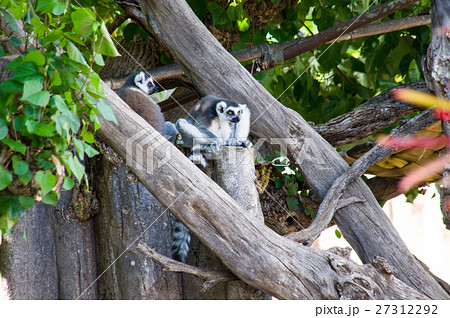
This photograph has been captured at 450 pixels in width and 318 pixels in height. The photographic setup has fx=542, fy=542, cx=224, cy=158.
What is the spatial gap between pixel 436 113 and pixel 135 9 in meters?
1.78

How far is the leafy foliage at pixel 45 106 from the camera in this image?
1.52m

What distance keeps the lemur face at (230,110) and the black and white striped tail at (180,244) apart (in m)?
0.65

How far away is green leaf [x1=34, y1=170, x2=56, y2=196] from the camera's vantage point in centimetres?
153

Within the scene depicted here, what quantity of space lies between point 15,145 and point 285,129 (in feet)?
5.50

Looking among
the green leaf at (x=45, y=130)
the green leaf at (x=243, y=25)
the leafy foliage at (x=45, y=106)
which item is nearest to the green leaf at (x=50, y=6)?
the leafy foliage at (x=45, y=106)

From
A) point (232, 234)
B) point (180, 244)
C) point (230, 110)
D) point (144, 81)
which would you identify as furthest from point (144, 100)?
point (232, 234)

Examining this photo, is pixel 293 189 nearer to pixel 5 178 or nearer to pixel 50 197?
pixel 50 197

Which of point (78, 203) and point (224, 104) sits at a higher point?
point (224, 104)

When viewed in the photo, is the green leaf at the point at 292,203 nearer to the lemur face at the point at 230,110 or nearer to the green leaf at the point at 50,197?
the lemur face at the point at 230,110

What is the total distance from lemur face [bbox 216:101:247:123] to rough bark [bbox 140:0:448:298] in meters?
0.09

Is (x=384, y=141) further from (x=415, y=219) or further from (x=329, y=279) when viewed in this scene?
(x=415, y=219)

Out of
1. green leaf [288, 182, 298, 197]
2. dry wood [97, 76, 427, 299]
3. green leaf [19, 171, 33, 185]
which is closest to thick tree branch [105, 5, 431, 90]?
green leaf [288, 182, 298, 197]

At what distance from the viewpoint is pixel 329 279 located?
227 cm
